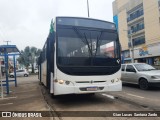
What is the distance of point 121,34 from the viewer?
45.6 metres

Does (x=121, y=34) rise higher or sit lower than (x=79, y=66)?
higher

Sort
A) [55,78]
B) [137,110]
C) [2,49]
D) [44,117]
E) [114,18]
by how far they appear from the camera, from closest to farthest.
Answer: [44,117], [137,110], [55,78], [2,49], [114,18]

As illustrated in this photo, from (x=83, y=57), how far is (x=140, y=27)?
35.1 meters

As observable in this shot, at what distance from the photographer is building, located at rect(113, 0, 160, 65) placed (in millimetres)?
35263

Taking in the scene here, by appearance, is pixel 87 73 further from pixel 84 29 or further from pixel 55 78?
pixel 84 29

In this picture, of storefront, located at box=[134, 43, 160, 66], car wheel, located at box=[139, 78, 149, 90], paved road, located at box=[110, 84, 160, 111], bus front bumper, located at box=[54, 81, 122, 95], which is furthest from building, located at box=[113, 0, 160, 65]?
bus front bumper, located at box=[54, 81, 122, 95]

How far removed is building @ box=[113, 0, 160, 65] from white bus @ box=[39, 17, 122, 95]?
2842 centimetres

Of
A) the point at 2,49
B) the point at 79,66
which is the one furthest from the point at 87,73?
the point at 2,49

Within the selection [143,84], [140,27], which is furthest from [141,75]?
[140,27]

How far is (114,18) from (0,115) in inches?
1746

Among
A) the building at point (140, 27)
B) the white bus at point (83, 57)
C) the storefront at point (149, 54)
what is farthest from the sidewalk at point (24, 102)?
the storefront at point (149, 54)

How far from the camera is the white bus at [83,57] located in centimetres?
750

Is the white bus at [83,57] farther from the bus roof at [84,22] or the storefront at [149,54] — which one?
the storefront at [149,54]

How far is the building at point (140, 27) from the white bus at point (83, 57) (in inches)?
1119
